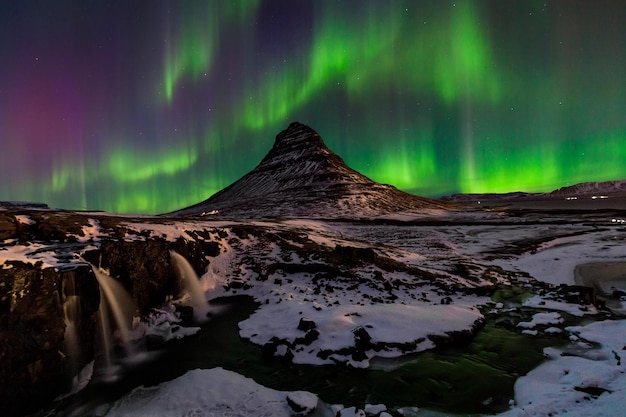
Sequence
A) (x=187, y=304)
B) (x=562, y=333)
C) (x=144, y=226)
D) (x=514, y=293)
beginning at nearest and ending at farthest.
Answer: (x=562, y=333), (x=187, y=304), (x=514, y=293), (x=144, y=226)

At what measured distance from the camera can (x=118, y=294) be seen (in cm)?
1300

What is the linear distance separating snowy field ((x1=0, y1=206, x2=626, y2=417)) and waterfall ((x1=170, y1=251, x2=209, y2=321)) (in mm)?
632

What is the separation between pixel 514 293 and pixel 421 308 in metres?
7.75

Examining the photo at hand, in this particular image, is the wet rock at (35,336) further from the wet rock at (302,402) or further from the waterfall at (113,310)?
the wet rock at (302,402)

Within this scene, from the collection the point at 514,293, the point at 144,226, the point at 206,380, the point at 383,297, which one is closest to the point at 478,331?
the point at 383,297

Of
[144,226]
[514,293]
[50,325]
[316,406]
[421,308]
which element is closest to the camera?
[316,406]

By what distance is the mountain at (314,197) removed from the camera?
10800 cm

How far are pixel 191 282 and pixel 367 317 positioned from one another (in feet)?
33.6

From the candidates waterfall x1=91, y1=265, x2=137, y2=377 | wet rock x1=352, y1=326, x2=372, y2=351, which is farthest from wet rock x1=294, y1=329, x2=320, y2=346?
waterfall x1=91, y1=265, x2=137, y2=377

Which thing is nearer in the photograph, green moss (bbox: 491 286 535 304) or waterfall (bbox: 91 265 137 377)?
waterfall (bbox: 91 265 137 377)

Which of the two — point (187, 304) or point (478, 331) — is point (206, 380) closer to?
point (187, 304)

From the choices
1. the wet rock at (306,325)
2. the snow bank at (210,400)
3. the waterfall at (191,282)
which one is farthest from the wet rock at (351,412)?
the waterfall at (191,282)

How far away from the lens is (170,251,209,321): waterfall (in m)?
16.3

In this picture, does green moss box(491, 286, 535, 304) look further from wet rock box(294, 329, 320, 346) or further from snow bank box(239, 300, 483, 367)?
wet rock box(294, 329, 320, 346)
